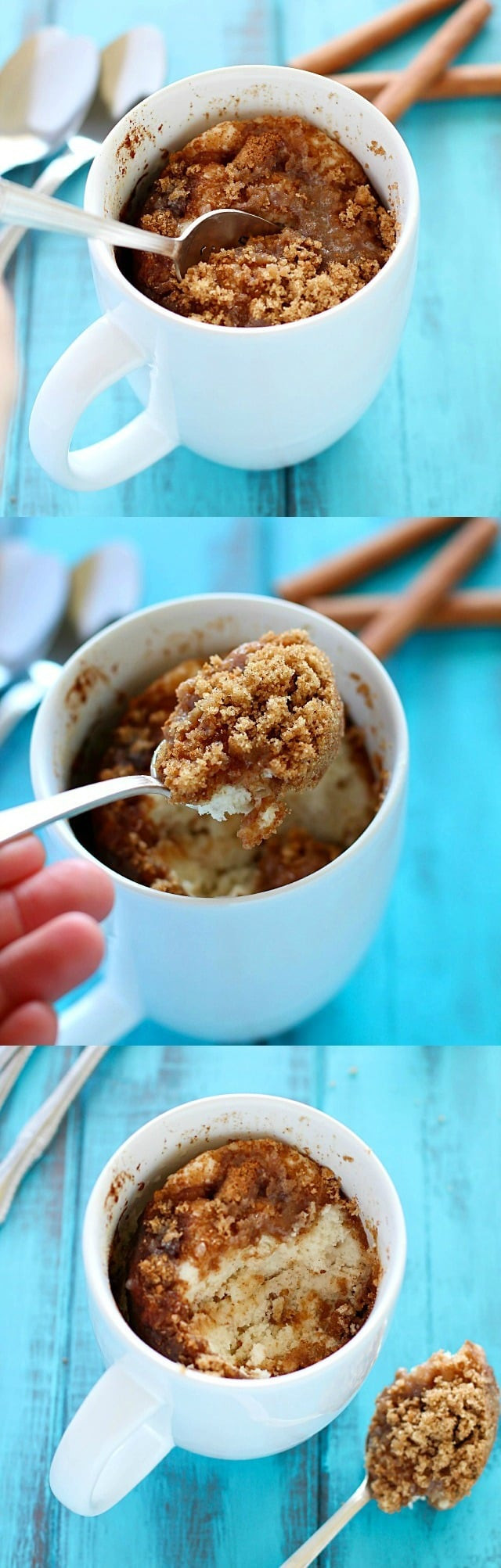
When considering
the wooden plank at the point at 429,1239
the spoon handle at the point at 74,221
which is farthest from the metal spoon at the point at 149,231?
the wooden plank at the point at 429,1239

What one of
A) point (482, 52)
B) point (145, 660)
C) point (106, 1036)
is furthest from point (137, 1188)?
point (482, 52)

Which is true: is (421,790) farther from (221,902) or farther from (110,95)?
(110,95)

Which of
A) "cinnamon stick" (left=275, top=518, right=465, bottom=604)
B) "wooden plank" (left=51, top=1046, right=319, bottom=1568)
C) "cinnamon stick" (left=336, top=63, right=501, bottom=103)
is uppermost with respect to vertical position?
"cinnamon stick" (left=336, top=63, right=501, bottom=103)

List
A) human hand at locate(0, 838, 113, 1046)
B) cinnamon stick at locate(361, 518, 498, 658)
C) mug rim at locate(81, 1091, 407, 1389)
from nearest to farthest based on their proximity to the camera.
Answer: mug rim at locate(81, 1091, 407, 1389) → human hand at locate(0, 838, 113, 1046) → cinnamon stick at locate(361, 518, 498, 658)

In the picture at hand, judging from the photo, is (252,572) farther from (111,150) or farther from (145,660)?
(111,150)

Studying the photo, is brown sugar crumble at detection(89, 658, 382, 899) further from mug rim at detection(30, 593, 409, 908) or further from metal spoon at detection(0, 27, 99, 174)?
metal spoon at detection(0, 27, 99, 174)

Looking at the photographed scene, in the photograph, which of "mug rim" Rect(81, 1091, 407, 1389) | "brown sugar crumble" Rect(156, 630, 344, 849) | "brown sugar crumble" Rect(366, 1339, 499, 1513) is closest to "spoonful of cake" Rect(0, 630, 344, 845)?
"brown sugar crumble" Rect(156, 630, 344, 849)
